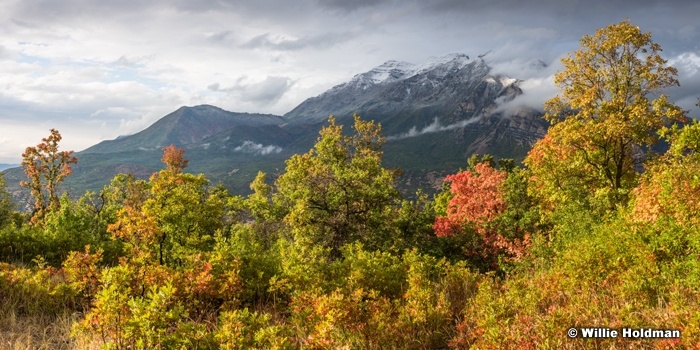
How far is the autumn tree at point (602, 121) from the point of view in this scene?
838 inches

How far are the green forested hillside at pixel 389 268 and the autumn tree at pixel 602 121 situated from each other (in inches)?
3.9

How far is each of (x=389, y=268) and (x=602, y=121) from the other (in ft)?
56.0

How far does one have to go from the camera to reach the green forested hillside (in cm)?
700

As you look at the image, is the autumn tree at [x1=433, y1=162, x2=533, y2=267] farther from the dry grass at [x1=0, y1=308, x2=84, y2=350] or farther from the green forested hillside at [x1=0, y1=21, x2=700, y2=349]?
the dry grass at [x1=0, y1=308, x2=84, y2=350]

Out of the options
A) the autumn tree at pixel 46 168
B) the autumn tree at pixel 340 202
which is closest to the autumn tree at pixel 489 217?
the autumn tree at pixel 340 202

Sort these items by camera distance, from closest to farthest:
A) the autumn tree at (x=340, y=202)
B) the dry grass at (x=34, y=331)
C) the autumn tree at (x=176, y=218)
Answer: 1. the dry grass at (x=34, y=331)
2. the autumn tree at (x=176, y=218)
3. the autumn tree at (x=340, y=202)

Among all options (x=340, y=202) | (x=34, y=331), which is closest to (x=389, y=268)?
(x=34, y=331)

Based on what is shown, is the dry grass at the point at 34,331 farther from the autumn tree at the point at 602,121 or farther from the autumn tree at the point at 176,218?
the autumn tree at the point at 602,121

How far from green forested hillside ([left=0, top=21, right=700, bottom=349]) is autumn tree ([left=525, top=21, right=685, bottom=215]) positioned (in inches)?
3.9

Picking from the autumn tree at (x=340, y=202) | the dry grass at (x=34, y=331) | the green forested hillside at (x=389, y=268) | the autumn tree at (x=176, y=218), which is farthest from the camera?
the autumn tree at (x=340, y=202)

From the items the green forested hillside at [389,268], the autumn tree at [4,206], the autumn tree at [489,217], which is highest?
the autumn tree at [4,206]

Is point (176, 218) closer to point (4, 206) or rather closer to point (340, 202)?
point (340, 202)

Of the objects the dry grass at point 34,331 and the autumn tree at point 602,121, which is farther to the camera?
the autumn tree at point 602,121

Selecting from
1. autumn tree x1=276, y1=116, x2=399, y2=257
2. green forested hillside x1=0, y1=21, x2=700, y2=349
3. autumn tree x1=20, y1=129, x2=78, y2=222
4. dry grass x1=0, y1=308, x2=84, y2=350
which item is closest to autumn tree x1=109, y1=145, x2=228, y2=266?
green forested hillside x1=0, y1=21, x2=700, y2=349
